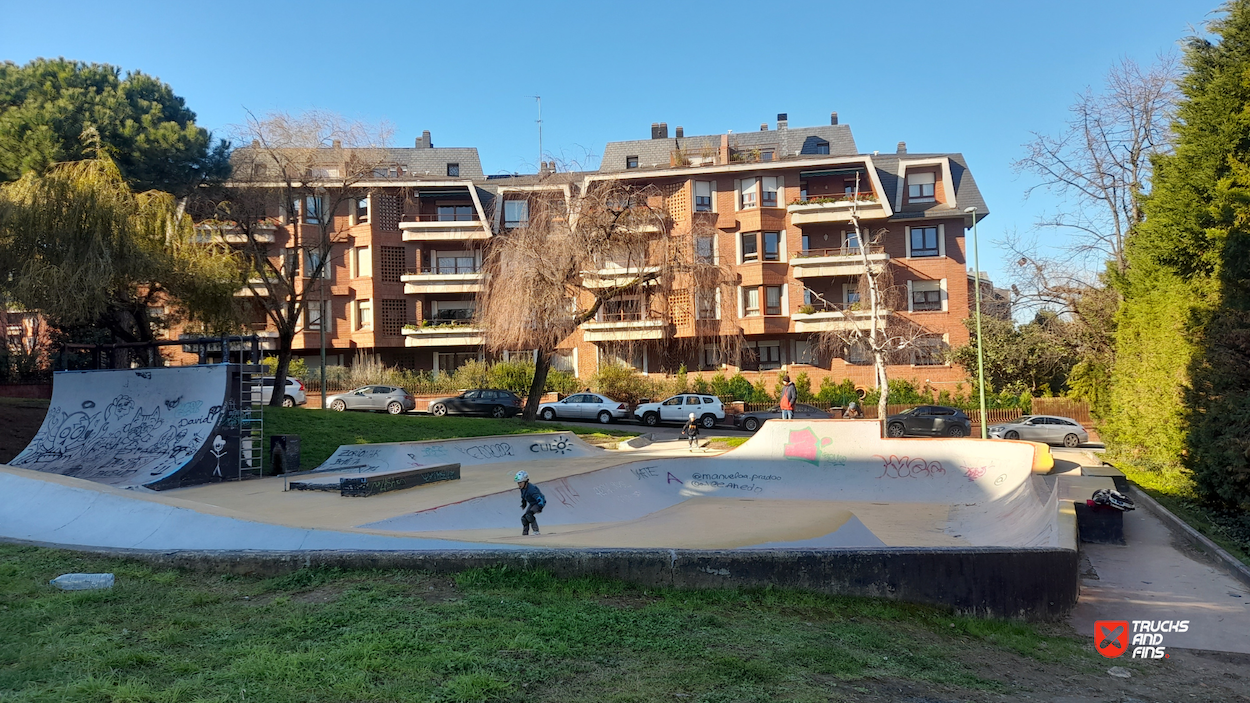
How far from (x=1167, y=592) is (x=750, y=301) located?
104 ft

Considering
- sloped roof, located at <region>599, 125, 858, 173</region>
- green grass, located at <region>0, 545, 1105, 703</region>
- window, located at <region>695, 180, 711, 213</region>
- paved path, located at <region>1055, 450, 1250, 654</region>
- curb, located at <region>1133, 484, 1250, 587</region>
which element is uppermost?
sloped roof, located at <region>599, 125, 858, 173</region>

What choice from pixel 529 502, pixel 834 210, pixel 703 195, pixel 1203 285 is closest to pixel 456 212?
pixel 703 195

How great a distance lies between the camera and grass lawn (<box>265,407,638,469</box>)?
2044cm

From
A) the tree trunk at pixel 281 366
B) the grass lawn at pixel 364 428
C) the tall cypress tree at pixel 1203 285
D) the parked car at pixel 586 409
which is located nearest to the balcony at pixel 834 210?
the parked car at pixel 586 409

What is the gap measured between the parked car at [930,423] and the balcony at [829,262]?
9.86 metres

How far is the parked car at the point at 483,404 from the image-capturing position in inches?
1261

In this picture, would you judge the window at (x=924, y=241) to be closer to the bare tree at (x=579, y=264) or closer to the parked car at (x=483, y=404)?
the bare tree at (x=579, y=264)

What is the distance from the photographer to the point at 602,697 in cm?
493

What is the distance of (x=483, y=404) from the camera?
32.2 meters

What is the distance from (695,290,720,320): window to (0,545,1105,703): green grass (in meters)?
17.5

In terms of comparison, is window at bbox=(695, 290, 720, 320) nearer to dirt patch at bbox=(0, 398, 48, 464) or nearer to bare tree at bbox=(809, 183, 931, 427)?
bare tree at bbox=(809, 183, 931, 427)

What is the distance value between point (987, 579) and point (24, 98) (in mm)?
28314

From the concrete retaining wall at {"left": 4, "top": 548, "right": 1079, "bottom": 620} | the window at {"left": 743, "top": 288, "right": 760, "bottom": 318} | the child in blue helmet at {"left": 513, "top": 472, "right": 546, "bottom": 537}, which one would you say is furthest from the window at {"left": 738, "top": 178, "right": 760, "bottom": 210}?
the concrete retaining wall at {"left": 4, "top": 548, "right": 1079, "bottom": 620}

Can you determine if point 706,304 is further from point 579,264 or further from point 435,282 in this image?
point 435,282
